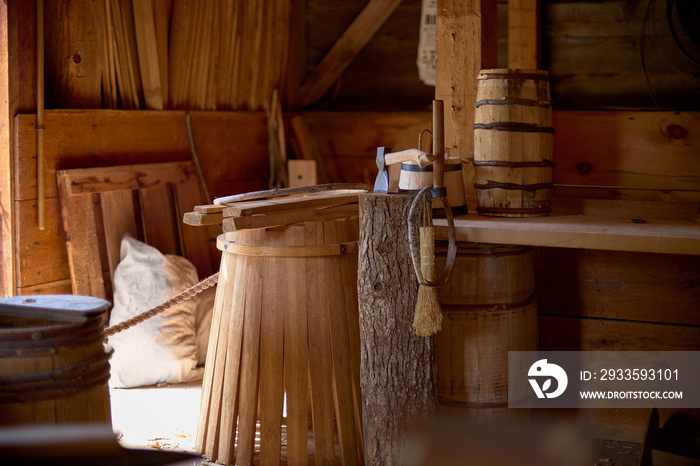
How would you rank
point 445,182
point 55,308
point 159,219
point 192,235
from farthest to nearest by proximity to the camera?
point 192,235 → point 159,219 → point 445,182 → point 55,308

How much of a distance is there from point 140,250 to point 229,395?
5.53 feet

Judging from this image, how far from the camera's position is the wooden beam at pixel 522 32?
3795 millimetres

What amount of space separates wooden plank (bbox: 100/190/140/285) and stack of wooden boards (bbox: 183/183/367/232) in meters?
1.57

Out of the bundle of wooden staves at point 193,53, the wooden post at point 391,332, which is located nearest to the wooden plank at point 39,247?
the bundle of wooden staves at point 193,53

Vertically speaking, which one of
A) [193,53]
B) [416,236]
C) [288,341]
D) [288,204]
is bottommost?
[288,341]

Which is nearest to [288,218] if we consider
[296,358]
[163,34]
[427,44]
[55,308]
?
[296,358]

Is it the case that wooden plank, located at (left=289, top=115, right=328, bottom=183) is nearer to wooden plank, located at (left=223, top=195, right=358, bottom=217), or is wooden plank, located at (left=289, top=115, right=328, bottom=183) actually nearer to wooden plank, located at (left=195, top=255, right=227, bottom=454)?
wooden plank, located at (left=223, top=195, right=358, bottom=217)

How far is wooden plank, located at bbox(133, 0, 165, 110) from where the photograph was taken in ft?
16.2

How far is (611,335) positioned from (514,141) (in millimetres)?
927

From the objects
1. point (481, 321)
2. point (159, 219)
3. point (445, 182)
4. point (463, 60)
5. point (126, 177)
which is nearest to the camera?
point (481, 321)

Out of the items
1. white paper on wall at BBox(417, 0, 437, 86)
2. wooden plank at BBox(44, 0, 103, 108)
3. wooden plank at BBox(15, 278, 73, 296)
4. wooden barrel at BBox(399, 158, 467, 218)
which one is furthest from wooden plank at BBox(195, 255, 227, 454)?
white paper on wall at BBox(417, 0, 437, 86)

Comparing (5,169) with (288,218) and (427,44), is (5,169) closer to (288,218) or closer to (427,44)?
(288,218)

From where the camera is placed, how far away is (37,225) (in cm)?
437

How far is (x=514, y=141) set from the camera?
2840 mm
